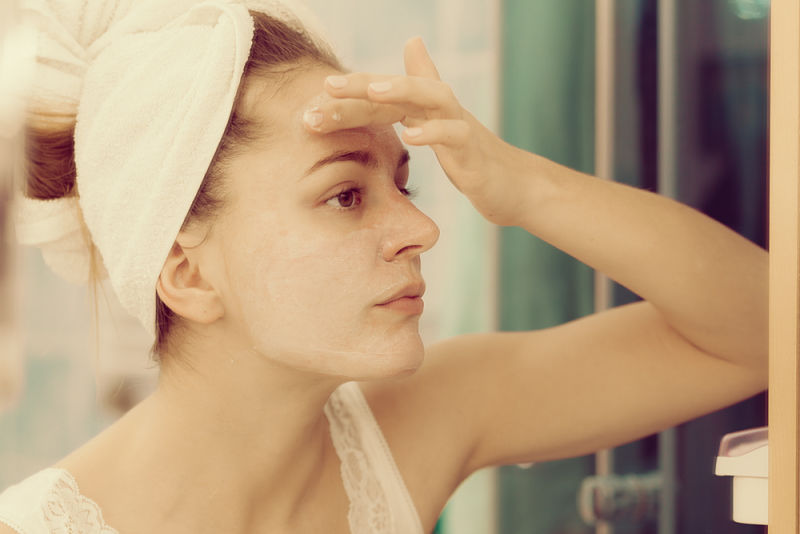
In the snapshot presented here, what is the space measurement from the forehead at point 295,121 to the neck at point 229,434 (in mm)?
215

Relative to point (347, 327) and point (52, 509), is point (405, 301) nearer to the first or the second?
point (347, 327)

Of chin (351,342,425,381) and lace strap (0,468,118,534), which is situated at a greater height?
chin (351,342,425,381)

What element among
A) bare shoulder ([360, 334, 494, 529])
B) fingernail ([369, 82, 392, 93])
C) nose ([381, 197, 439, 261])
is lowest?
bare shoulder ([360, 334, 494, 529])

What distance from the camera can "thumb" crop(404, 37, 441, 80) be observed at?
72 centimetres

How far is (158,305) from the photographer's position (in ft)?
2.90

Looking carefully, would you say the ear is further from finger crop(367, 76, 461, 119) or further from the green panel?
the green panel

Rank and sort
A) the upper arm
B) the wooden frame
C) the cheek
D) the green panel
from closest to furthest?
the wooden frame, the cheek, the upper arm, the green panel

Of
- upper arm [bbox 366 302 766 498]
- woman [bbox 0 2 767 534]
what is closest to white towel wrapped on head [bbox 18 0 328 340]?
woman [bbox 0 2 767 534]

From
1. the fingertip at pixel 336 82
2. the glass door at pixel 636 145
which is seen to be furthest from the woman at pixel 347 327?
the glass door at pixel 636 145

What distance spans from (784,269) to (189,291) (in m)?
0.55

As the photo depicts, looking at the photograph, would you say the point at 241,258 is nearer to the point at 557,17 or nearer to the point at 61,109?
the point at 61,109

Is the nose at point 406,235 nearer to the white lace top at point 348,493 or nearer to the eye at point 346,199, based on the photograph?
the eye at point 346,199

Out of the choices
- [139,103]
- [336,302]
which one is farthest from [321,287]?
[139,103]

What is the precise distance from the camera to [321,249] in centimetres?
76
